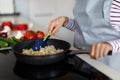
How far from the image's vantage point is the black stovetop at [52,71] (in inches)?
24.5

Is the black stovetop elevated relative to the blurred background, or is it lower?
lower

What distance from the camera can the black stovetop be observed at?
62 cm

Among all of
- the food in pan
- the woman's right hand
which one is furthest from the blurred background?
the food in pan

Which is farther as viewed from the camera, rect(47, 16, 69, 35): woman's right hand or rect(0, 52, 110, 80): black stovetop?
rect(47, 16, 69, 35): woman's right hand

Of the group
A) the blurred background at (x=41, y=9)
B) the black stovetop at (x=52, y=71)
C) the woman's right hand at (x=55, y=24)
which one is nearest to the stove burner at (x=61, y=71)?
the black stovetop at (x=52, y=71)

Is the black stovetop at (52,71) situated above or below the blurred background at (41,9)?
below

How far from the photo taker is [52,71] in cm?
67

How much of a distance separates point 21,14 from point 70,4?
396 mm

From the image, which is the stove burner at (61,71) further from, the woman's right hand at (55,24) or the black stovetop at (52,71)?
the woman's right hand at (55,24)

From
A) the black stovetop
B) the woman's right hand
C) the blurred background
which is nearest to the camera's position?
the black stovetop

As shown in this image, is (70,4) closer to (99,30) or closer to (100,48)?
(99,30)

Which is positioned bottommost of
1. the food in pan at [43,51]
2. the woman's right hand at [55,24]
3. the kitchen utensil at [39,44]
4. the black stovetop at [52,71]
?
the black stovetop at [52,71]

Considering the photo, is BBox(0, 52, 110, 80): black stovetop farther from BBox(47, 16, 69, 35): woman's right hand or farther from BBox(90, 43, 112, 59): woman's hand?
BBox(47, 16, 69, 35): woman's right hand

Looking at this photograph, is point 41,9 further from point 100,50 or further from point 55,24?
point 100,50
